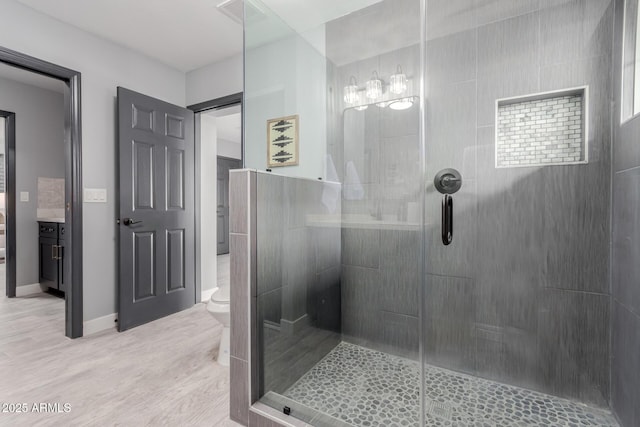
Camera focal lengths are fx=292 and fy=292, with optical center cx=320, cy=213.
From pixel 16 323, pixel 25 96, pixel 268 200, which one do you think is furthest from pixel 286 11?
pixel 25 96

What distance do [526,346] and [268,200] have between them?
1548 millimetres

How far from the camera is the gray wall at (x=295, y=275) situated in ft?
4.85

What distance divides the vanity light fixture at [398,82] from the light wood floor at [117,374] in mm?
1854

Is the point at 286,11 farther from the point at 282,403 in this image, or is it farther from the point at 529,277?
the point at 282,403

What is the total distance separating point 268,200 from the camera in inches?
58.2

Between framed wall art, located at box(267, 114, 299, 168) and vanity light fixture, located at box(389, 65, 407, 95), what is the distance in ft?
1.72

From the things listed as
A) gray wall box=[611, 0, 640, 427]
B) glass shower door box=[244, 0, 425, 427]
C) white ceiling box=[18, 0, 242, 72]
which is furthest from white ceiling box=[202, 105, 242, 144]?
gray wall box=[611, 0, 640, 427]

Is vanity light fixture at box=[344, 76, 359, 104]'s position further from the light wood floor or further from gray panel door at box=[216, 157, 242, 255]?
gray panel door at box=[216, 157, 242, 255]

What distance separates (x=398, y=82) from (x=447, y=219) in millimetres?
751

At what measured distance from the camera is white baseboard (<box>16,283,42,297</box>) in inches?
130

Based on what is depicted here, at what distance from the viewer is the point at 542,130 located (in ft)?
4.92

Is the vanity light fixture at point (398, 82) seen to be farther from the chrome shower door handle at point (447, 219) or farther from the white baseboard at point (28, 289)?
the white baseboard at point (28, 289)

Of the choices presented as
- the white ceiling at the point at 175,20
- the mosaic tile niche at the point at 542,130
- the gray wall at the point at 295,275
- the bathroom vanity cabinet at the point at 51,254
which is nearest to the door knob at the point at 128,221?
the bathroom vanity cabinet at the point at 51,254

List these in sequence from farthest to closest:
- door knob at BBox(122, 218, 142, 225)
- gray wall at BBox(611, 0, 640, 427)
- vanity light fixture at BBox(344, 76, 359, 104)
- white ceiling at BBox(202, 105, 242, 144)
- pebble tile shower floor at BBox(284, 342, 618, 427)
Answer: white ceiling at BBox(202, 105, 242, 144) → door knob at BBox(122, 218, 142, 225) → vanity light fixture at BBox(344, 76, 359, 104) → pebble tile shower floor at BBox(284, 342, 618, 427) → gray wall at BBox(611, 0, 640, 427)
